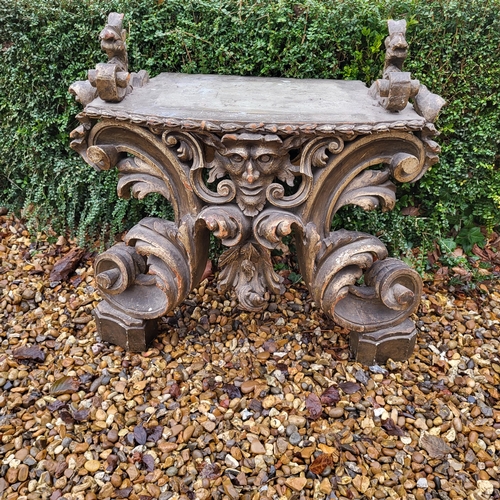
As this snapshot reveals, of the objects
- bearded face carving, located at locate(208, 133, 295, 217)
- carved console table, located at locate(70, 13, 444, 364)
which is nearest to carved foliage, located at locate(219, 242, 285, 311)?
carved console table, located at locate(70, 13, 444, 364)

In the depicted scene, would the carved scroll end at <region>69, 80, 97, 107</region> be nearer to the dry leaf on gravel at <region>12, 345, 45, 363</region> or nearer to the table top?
the table top

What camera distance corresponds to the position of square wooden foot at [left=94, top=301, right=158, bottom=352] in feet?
7.78

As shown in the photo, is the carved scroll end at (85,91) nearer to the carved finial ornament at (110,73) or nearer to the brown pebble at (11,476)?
the carved finial ornament at (110,73)

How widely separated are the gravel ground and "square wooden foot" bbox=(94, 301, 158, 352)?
58 millimetres

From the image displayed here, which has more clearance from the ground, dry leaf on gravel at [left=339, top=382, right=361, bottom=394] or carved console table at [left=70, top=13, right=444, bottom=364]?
carved console table at [left=70, top=13, right=444, bottom=364]

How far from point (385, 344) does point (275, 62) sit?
170cm

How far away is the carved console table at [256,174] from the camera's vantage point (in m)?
1.89

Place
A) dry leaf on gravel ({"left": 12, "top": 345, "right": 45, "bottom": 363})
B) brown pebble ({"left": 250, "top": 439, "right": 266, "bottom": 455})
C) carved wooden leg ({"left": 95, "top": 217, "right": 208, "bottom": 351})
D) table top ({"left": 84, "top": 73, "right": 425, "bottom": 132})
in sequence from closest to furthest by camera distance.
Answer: table top ({"left": 84, "top": 73, "right": 425, "bottom": 132})
brown pebble ({"left": 250, "top": 439, "right": 266, "bottom": 455})
carved wooden leg ({"left": 95, "top": 217, "right": 208, "bottom": 351})
dry leaf on gravel ({"left": 12, "top": 345, "right": 45, "bottom": 363})

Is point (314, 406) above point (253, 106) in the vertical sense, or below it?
below

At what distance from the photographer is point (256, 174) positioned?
1.94 metres

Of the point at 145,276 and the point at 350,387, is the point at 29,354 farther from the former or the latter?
the point at 350,387


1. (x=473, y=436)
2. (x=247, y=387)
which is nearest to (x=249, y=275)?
(x=247, y=387)

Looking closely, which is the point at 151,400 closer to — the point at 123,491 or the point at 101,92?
the point at 123,491

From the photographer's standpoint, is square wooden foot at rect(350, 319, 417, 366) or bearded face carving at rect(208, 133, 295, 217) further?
square wooden foot at rect(350, 319, 417, 366)
